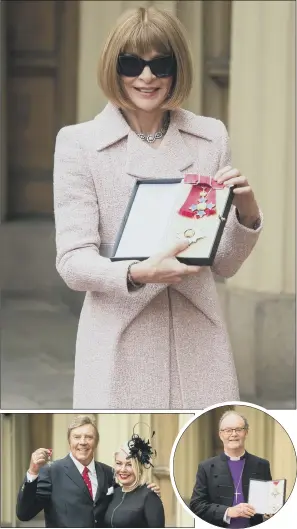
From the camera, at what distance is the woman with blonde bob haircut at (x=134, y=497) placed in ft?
7.39

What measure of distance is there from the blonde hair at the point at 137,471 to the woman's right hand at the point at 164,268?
0.40 meters

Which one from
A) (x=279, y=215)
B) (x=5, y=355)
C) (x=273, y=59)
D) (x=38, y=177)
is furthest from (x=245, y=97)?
(x=5, y=355)

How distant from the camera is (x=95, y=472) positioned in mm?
2264

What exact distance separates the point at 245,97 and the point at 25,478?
296 centimetres

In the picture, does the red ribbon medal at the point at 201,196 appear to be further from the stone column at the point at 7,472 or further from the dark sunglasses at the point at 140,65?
the stone column at the point at 7,472

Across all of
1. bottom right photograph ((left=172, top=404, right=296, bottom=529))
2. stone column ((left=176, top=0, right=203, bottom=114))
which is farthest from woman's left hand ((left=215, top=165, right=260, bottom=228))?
stone column ((left=176, top=0, right=203, bottom=114))

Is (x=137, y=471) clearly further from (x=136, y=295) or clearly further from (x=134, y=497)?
(x=136, y=295)

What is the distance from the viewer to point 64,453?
228cm

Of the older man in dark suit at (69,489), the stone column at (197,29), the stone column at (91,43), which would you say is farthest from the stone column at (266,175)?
the older man in dark suit at (69,489)

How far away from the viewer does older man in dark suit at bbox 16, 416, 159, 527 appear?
225 centimetres

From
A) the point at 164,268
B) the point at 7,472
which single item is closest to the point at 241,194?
the point at 164,268

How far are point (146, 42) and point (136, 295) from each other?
1.71ft

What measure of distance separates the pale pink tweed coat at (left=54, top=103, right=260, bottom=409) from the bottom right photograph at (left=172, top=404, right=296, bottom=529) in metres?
0.06

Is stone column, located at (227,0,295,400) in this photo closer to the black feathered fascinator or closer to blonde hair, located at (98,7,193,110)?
the black feathered fascinator
